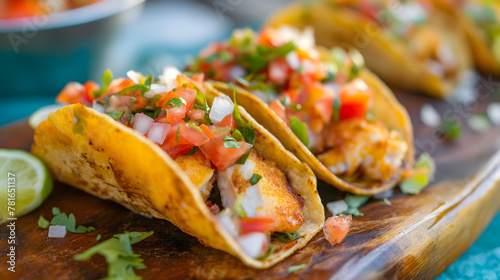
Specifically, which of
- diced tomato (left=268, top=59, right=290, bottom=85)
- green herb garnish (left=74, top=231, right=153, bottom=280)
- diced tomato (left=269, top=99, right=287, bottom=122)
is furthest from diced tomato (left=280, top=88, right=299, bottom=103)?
green herb garnish (left=74, top=231, right=153, bottom=280)

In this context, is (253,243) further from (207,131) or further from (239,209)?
(207,131)

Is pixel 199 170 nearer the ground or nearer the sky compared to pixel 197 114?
nearer the ground

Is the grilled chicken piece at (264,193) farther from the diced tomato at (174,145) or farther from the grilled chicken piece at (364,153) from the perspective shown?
the grilled chicken piece at (364,153)

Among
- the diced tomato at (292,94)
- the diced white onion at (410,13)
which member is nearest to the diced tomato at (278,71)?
the diced tomato at (292,94)

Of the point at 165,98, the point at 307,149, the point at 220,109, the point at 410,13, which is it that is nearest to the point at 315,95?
the point at 307,149

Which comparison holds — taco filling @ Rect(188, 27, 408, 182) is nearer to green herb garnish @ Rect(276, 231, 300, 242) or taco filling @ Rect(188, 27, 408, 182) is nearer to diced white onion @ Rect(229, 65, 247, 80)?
diced white onion @ Rect(229, 65, 247, 80)

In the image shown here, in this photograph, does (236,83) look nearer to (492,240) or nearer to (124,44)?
(492,240)

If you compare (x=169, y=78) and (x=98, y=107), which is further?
(x=169, y=78)
